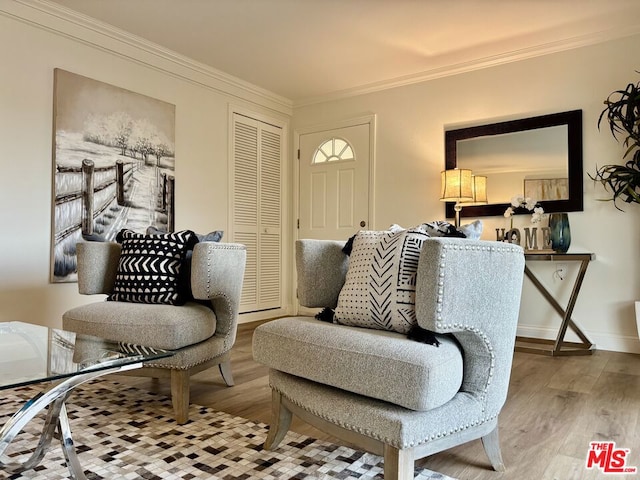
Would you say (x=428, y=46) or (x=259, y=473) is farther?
(x=428, y=46)

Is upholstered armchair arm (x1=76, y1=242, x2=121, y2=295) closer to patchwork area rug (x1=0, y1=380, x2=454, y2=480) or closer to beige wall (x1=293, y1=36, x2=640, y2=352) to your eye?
patchwork area rug (x1=0, y1=380, x2=454, y2=480)

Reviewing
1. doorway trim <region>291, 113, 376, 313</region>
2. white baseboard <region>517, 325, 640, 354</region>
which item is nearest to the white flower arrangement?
white baseboard <region>517, 325, 640, 354</region>

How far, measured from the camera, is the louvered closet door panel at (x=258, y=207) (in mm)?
4707

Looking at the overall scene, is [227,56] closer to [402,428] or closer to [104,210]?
[104,210]

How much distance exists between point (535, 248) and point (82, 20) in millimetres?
3832

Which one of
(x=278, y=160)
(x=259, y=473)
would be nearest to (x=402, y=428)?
(x=259, y=473)

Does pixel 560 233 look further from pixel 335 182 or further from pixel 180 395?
pixel 180 395

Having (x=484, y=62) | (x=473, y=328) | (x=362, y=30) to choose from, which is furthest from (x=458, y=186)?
(x=473, y=328)

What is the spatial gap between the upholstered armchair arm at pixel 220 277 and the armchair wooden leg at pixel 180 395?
13.6 inches

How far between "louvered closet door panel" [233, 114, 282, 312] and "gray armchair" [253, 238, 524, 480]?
327 centimetres

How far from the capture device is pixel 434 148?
436cm

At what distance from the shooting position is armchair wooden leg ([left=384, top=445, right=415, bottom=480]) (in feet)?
4.03

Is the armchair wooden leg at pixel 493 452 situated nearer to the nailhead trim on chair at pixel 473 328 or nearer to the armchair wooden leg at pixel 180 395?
the nailhead trim on chair at pixel 473 328

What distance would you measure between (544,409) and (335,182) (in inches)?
129
